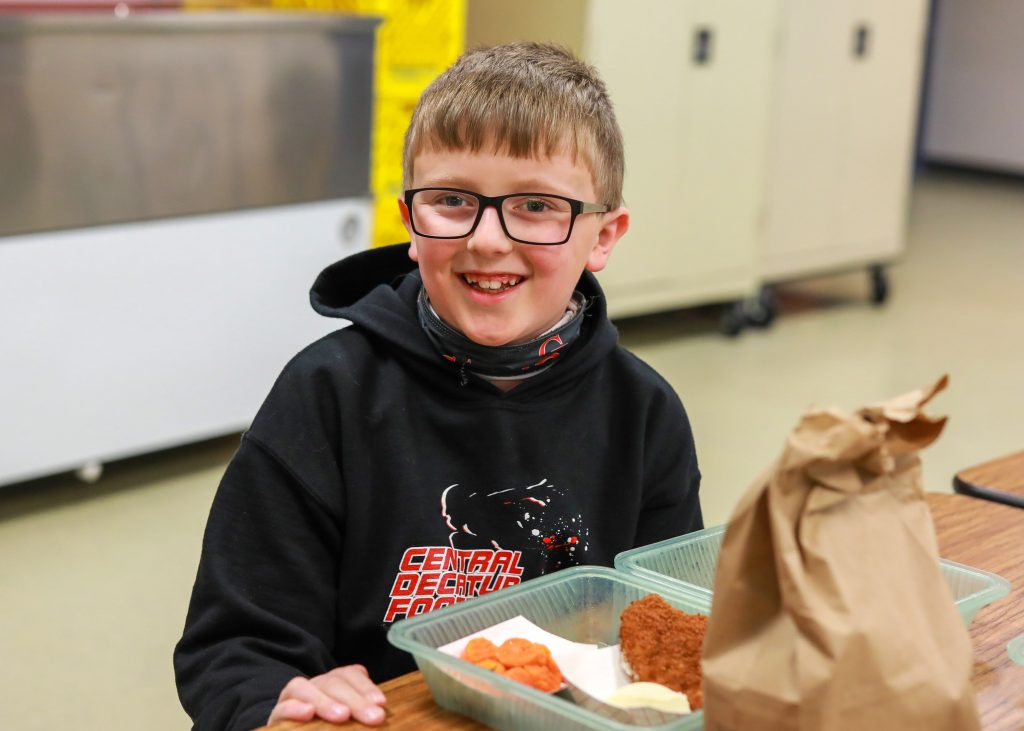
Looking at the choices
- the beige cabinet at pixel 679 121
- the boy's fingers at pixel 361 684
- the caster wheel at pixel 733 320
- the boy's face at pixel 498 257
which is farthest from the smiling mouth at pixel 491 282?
the caster wheel at pixel 733 320

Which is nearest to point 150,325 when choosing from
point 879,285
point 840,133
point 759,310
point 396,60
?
point 396,60

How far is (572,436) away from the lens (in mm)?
1193

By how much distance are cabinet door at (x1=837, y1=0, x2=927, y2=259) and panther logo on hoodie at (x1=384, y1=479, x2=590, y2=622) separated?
3906 millimetres

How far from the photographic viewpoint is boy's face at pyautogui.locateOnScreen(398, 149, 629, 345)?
1085 millimetres

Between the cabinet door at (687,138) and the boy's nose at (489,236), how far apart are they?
2.97 meters

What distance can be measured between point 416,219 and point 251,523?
276mm

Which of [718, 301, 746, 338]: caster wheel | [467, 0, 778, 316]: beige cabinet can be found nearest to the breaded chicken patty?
[467, 0, 778, 316]: beige cabinet

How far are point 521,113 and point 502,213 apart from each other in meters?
0.09

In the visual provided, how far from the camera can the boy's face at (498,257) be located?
3.56 feet

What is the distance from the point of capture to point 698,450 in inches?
136

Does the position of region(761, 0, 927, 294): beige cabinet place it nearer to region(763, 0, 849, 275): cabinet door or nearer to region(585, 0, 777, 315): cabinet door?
region(763, 0, 849, 275): cabinet door

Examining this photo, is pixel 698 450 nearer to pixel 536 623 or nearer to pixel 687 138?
pixel 687 138

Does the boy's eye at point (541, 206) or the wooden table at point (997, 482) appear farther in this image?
the wooden table at point (997, 482)

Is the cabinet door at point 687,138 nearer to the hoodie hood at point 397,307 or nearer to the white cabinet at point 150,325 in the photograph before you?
the white cabinet at point 150,325
